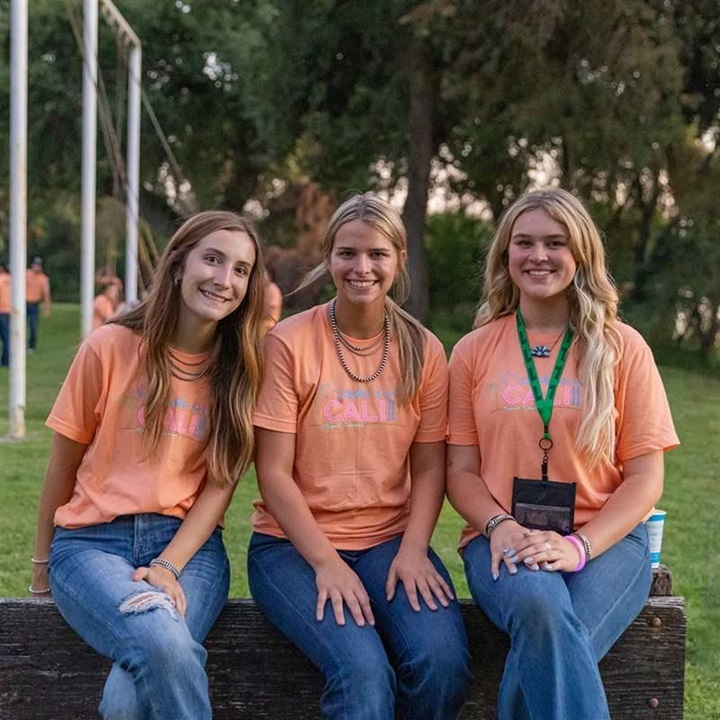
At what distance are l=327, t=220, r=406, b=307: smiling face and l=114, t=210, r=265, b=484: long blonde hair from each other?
0.84 ft

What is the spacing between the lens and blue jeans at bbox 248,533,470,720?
2.61 m

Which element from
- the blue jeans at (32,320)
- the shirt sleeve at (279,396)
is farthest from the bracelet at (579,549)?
the blue jeans at (32,320)

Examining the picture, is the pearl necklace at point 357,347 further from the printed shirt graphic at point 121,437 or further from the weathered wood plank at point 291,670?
the weathered wood plank at point 291,670

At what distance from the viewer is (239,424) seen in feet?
9.61

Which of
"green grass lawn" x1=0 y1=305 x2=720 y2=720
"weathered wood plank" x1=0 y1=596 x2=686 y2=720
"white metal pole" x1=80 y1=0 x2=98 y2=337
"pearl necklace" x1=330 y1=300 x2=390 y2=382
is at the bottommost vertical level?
"green grass lawn" x1=0 y1=305 x2=720 y2=720

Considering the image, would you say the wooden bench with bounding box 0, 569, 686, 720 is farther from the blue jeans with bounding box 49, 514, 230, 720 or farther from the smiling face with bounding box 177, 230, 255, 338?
the smiling face with bounding box 177, 230, 255, 338

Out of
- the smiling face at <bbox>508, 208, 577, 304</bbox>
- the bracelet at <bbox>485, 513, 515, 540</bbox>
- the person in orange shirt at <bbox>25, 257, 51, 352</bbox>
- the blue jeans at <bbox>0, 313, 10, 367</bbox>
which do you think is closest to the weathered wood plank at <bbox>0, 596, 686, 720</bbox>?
the bracelet at <bbox>485, 513, 515, 540</bbox>

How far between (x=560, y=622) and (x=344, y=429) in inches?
31.8

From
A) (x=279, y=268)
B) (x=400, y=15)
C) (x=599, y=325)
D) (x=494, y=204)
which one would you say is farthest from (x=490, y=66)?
(x=599, y=325)

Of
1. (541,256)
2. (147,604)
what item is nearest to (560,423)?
(541,256)

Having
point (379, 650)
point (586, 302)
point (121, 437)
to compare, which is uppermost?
point (586, 302)

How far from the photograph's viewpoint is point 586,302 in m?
3.03

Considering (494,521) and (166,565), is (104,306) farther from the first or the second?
(494,521)

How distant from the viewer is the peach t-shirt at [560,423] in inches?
115
